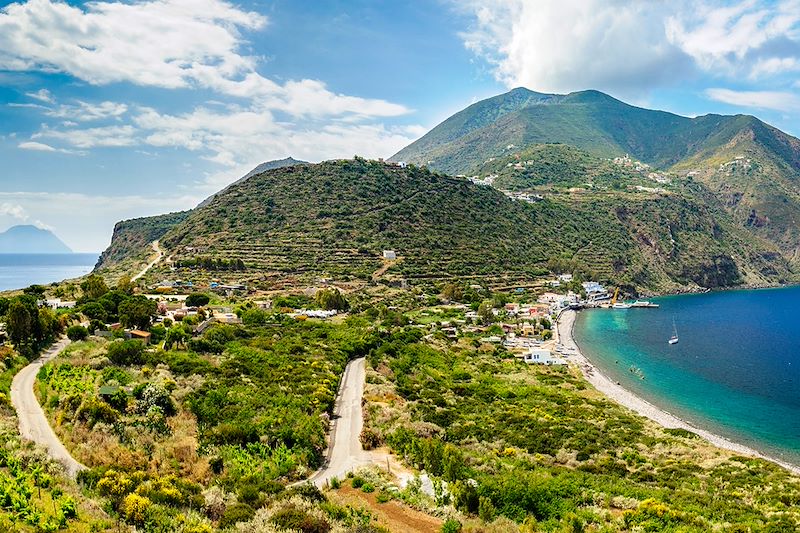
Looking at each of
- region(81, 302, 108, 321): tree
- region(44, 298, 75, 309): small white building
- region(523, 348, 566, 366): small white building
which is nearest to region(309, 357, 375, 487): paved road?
region(81, 302, 108, 321): tree

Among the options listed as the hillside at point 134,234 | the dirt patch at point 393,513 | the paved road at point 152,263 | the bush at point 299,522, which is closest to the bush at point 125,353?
the dirt patch at point 393,513

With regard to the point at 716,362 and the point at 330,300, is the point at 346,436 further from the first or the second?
the point at 716,362

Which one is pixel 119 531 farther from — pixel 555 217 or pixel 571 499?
pixel 555 217

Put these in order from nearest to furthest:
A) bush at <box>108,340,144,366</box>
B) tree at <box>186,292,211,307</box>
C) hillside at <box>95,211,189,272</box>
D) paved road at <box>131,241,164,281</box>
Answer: bush at <box>108,340,144,366</box>, tree at <box>186,292,211,307</box>, paved road at <box>131,241,164,281</box>, hillside at <box>95,211,189,272</box>

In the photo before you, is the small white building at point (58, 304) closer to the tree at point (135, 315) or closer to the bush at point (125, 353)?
the tree at point (135, 315)

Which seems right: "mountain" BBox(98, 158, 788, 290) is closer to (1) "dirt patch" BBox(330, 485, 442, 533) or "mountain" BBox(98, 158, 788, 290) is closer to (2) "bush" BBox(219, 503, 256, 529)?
(1) "dirt patch" BBox(330, 485, 442, 533)

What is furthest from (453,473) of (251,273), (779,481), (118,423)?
(251,273)

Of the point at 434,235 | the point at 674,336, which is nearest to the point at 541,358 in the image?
the point at 674,336
